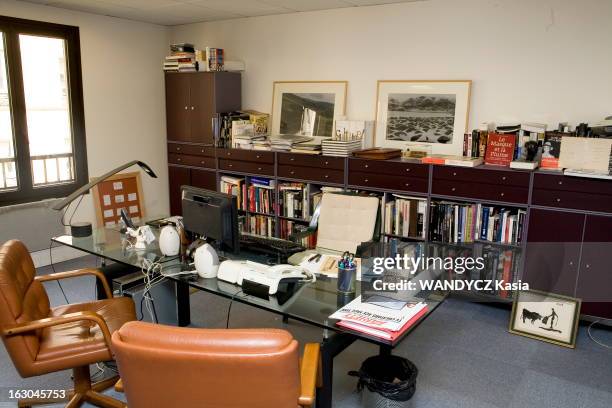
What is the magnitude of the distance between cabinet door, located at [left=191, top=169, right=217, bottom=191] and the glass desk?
1.95 m

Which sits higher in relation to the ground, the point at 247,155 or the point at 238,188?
the point at 247,155

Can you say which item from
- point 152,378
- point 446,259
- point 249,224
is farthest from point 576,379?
point 249,224

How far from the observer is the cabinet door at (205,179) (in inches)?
200

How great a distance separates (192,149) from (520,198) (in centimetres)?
328

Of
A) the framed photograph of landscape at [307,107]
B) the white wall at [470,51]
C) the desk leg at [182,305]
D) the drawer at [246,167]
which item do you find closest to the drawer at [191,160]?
the drawer at [246,167]

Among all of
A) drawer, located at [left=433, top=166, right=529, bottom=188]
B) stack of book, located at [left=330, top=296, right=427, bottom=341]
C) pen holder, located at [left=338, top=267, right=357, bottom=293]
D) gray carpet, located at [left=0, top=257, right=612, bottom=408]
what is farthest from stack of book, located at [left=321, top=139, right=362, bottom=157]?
stack of book, located at [left=330, top=296, right=427, bottom=341]

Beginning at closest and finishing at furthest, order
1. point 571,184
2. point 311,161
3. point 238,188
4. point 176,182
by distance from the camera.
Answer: point 571,184 → point 311,161 → point 238,188 → point 176,182

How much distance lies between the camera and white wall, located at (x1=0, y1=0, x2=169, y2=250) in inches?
190

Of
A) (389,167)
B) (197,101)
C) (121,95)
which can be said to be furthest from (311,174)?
(121,95)

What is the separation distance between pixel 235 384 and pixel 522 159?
299 centimetres

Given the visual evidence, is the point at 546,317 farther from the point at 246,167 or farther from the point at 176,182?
the point at 176,182

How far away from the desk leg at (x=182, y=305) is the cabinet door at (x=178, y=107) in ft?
7.28

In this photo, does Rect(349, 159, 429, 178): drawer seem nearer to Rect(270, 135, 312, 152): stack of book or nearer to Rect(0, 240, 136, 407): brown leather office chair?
Rect(270, 135, 312, 152): stack of book

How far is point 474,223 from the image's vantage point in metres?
3.79
